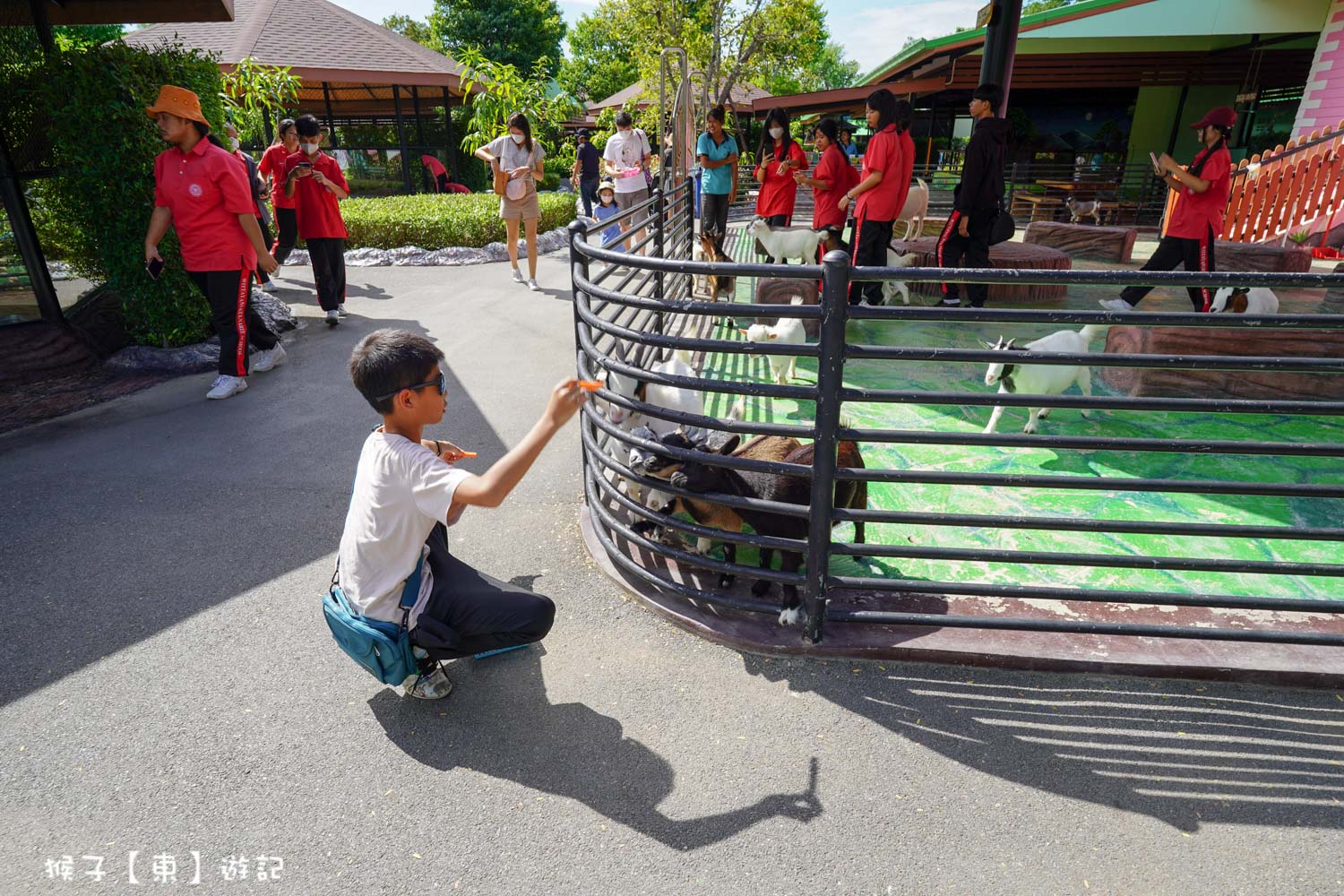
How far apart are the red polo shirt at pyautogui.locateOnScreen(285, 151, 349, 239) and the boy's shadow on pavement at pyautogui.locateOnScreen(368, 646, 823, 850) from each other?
560 cm

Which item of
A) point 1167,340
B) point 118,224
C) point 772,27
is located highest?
point 772,27

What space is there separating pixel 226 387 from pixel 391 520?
13.6 ft

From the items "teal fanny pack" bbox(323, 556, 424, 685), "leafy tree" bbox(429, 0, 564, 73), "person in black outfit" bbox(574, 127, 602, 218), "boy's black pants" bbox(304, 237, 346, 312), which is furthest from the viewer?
"leafy tree" bbox(429, 0, 564, 73)

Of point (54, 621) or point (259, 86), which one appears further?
point (259, 86)

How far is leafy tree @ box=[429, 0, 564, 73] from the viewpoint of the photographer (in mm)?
40500

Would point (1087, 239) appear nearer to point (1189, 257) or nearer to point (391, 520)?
point (1189, 257)

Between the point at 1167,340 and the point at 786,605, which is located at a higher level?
the point at 1167,340

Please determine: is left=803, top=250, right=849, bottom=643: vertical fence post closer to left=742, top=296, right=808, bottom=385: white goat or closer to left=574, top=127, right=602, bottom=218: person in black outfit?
left=742, top=296, right=808, bottom=385: white goat

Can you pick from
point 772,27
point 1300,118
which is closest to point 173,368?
point 1300,118

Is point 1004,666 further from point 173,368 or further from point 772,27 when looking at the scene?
point 772,27

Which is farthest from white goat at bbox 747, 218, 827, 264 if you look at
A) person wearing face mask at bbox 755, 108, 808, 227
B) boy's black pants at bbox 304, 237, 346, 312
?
boy's black pants at bbox 304, 237, 346, 312

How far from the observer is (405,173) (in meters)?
17.1

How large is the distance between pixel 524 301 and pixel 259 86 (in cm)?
825

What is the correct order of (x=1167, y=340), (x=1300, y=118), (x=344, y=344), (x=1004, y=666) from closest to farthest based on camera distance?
(x=1004, y=666) < (x=1167, y=340) < (x=344, y=344) < (x=1300, y=118)
